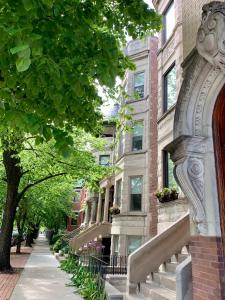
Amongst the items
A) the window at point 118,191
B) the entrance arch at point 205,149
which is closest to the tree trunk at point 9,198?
the window at point 118,191

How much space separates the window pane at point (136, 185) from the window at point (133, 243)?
245 cm

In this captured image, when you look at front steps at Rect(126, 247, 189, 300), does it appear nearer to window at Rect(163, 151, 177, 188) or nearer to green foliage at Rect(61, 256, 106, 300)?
green foliage at Rect(61, 256, 106, 300)

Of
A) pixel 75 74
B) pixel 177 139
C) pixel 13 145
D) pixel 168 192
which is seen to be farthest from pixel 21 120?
pixel 13 145

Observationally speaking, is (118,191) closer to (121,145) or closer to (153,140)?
(121,145)

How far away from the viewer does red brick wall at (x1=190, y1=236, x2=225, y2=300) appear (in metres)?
4.34

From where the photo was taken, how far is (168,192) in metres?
11.1

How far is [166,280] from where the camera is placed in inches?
286

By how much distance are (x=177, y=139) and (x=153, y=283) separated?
4.37 metres

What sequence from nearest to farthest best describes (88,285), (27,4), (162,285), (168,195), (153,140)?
(27,4) → (162,285) → (88,285) → (168,195) → (153,140)

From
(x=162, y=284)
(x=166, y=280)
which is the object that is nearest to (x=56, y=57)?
(x=166, y=280)

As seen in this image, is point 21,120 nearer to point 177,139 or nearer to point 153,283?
point 177,139

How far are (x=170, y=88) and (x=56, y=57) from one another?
30.7 ft

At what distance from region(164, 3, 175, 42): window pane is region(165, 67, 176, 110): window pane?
1800 millimetres

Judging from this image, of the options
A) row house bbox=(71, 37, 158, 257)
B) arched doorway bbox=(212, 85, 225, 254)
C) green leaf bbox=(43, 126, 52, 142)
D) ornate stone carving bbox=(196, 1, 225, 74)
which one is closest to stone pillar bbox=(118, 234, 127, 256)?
row house bbox=(71, 37, 158, 257)
